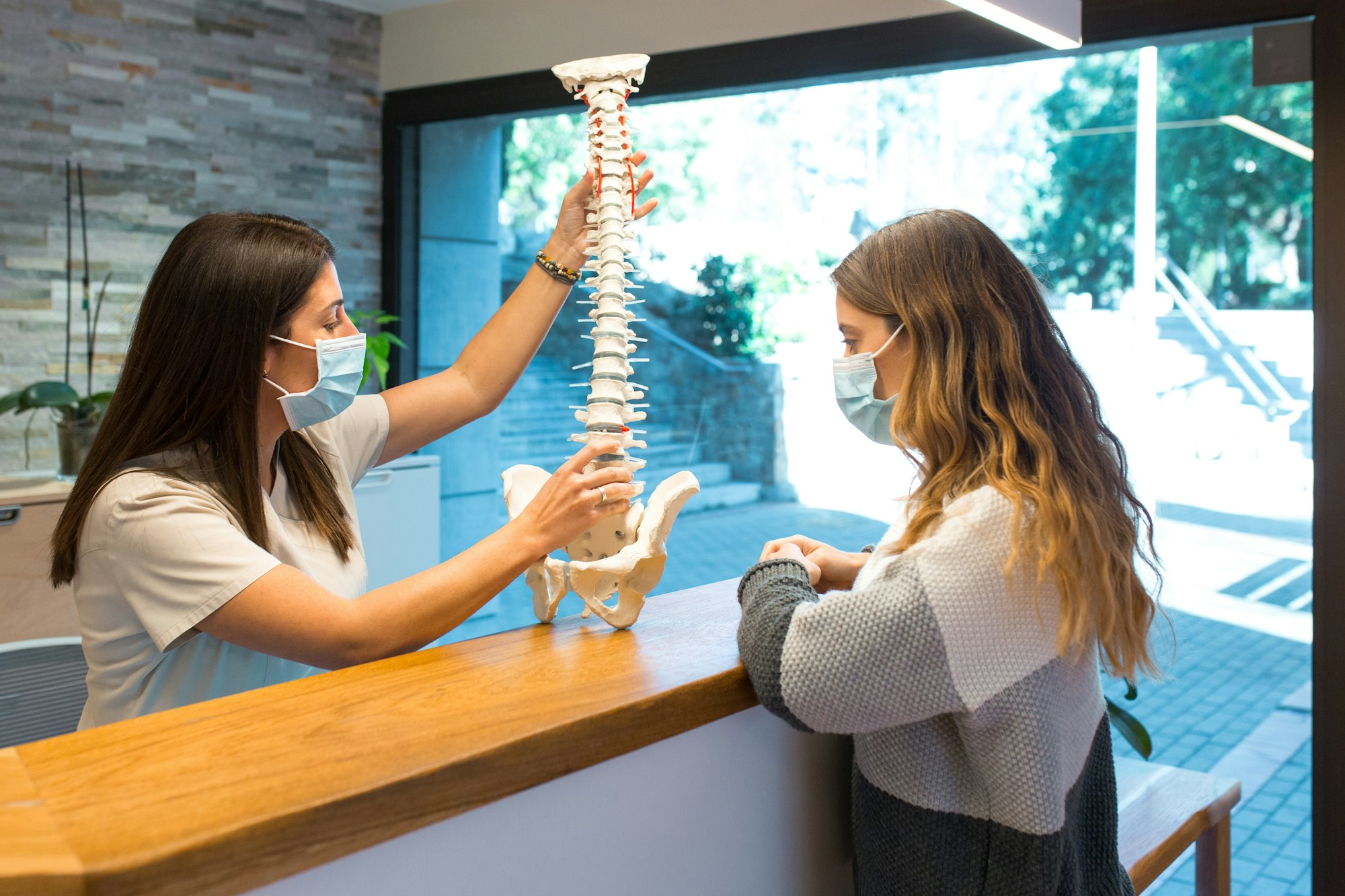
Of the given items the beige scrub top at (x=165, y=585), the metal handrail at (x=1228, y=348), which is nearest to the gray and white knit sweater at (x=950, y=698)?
the beige scrub top at (x=165, y=585)

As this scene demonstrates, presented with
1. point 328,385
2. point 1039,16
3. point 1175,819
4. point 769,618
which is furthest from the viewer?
point 1175,819

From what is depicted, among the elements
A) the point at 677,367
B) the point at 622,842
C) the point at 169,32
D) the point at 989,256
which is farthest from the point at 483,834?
the point at 169,32

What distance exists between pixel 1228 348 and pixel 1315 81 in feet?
2.03

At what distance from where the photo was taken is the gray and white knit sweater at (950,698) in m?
1.05

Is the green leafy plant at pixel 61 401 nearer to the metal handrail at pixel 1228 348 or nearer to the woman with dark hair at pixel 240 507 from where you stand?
the woman with dark hair at pixel 240 507

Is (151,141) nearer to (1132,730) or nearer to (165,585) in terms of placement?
(165,585)

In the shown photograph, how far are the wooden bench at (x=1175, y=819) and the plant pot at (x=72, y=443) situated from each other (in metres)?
2.87

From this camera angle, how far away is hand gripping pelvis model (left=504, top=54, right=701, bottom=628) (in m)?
1.38

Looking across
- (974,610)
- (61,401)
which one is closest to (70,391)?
(61,401)

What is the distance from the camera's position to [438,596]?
1273 mm

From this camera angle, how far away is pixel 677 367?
12.5 feet

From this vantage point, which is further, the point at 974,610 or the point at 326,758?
the point at 974,610

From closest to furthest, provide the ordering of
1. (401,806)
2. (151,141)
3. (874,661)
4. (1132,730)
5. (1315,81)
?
(401,806), (874,661), (1315,81), (1132,730), (151,141)

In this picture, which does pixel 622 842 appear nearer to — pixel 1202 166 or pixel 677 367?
pixel 1202 166
